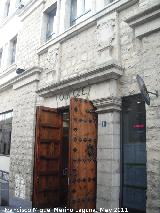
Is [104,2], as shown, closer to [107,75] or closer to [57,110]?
[107,75]

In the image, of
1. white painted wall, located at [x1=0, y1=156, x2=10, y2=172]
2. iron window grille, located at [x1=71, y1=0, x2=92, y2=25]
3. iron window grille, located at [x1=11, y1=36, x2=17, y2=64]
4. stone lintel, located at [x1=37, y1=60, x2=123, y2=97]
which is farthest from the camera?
iron window grille, located at [x1=11, y1=36, x2=17, y2=64]

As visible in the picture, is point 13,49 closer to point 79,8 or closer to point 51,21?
point 51,21

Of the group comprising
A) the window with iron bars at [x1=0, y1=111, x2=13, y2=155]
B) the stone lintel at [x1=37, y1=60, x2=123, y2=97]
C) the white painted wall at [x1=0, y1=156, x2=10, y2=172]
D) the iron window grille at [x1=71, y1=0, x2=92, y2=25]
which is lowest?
the white painted wall at [x1=0, y1=156, x2=10, y2=172]

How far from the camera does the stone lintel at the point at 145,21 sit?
566 centimetres

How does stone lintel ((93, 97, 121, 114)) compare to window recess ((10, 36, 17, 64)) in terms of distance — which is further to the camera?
window recess ((10, 36, 17, 64))

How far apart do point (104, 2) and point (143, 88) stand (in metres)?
3.47

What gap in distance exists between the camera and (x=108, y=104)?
21.1ft

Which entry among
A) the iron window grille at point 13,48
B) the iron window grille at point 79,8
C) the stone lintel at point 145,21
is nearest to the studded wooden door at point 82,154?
the stone lintel at point 145,21

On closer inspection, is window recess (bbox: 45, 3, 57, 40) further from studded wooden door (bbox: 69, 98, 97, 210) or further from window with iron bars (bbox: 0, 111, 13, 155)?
studded wooden door (bbox: 69, 98, 97, 210)

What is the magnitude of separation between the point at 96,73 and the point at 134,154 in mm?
2146

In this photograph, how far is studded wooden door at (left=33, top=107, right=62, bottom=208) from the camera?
7.23 metres

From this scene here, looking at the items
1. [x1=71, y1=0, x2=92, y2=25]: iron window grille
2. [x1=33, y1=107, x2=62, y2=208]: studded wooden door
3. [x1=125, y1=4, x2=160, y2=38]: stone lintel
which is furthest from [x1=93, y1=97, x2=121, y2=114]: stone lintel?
[x1=71, y1=0, x2=92, y2=25]: iron window grille

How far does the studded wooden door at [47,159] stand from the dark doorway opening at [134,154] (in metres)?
2.25

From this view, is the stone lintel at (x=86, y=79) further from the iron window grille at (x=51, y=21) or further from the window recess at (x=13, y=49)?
the window recess at (x=13, y=49)
